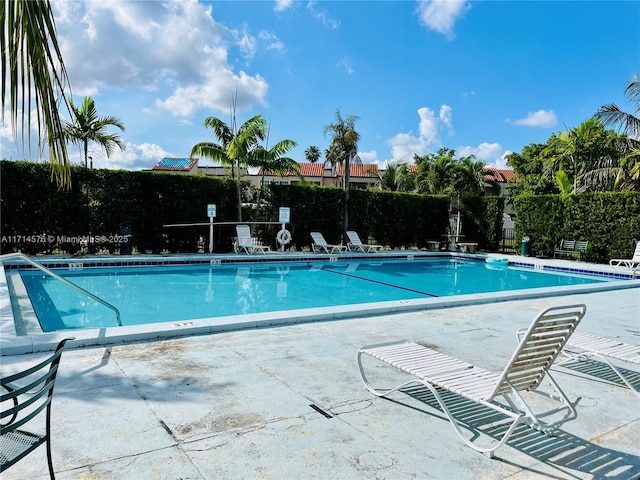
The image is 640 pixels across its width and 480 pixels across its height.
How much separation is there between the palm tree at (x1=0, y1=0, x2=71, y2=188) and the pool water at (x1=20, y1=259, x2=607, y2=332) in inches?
239

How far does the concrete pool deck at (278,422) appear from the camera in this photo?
2627 mm

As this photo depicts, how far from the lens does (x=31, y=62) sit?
1.53 metres

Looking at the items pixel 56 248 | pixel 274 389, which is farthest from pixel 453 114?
pixel 274 389

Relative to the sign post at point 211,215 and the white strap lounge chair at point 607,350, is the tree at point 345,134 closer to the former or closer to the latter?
the sign post at point 211,215

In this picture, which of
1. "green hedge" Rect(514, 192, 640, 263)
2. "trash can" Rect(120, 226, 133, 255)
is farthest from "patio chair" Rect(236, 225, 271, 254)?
"green hedge" Rect(514, 192, 640, 263)

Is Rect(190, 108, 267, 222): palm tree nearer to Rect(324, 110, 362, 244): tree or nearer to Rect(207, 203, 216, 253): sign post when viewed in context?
Rect(207, 203, 216, 253): sign post

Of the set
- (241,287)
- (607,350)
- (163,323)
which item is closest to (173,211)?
(241,287)

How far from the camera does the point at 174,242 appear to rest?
1494cm

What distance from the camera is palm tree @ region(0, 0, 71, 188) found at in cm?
→ 151

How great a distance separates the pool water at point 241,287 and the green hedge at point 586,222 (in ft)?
8.46

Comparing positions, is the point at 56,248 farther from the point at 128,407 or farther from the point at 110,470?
the point at 110,470

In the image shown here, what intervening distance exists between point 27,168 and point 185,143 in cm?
549

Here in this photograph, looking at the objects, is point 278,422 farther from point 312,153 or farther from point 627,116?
point 312,153

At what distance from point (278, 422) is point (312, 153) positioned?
58781mm
